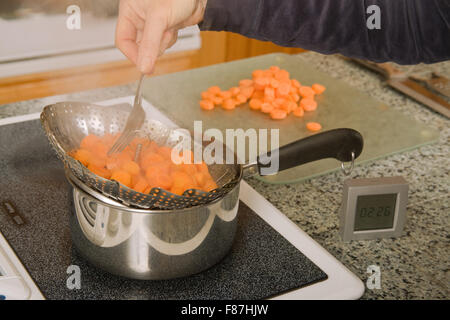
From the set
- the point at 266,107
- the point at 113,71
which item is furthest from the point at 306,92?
the point at 113,71

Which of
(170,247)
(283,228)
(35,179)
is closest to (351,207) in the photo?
(283,228)

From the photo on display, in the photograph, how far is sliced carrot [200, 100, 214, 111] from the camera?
53.3 inches

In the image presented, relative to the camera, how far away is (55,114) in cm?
90

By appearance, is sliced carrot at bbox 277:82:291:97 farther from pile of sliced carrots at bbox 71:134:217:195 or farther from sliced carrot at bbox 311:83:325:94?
pile of sliced carrots at bbox 71:134:217:195

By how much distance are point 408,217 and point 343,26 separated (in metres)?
0.38

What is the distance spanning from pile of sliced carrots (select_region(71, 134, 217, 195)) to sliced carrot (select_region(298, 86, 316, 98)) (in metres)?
0.63

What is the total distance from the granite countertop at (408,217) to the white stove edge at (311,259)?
0.09 feet

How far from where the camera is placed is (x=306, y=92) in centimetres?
140

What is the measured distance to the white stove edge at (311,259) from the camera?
2.55ft

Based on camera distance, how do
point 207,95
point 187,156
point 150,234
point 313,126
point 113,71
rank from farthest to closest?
point 113,71, point 207,95, point 313,126, point 187,156, point 150,234

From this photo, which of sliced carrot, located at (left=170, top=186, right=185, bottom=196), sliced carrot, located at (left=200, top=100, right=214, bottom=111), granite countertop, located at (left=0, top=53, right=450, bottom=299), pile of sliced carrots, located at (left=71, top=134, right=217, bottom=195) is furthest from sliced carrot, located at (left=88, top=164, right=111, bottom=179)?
sliced carrot, located at (left=200, top=100, right=214, bottom=111)

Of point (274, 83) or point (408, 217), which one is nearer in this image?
point (408, 217)

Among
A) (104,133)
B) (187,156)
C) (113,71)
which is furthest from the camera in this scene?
(113,71)

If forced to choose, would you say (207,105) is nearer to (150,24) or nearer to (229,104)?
(229,104)
